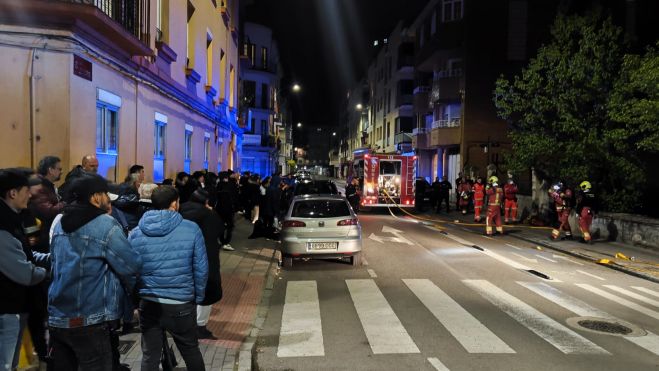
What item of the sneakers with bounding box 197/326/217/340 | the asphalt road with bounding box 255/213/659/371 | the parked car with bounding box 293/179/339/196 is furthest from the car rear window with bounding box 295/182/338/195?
the sneakers with bounding box 197/326/217/340

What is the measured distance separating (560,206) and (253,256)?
10.0m

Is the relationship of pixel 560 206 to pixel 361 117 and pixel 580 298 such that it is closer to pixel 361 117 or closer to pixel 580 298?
pixel 580 298

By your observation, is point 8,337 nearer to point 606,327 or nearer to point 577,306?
point 606,327

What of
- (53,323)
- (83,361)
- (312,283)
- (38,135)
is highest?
(38,135)

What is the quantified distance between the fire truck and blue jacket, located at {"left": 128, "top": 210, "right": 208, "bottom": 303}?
65.0 feet

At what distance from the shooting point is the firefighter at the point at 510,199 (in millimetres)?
18819

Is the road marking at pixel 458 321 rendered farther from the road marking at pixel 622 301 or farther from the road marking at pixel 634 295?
the road marking at pixel 634 295

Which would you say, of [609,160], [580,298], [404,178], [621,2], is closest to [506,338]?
[580,298]

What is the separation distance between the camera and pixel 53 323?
345 centimetres

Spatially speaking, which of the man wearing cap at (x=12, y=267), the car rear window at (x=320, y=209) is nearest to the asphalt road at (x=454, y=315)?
the car rear window at (x=320, y=209)

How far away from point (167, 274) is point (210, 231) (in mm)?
1201

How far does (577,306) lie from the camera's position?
7.87 metres

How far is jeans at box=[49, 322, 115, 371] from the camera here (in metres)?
3.45

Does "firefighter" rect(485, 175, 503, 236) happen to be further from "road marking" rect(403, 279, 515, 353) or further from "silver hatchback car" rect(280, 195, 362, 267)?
"road marking" rect(403, 279, 515, 353)
